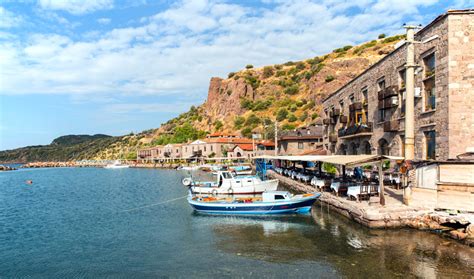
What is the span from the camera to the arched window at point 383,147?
32.6m

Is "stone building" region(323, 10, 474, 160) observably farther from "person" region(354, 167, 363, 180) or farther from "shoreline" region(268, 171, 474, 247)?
"shoreline" region(268, 171, 474, 247)

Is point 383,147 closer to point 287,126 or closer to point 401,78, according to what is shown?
point 401,78

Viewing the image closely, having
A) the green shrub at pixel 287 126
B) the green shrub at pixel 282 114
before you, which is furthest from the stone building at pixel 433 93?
the green shrub at pixel 282 114

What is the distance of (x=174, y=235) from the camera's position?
21.7 m

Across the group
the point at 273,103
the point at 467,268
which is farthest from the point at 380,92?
the point at 273,103

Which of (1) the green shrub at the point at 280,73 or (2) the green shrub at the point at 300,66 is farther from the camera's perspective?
(1) the green shrub at the point at 280,73

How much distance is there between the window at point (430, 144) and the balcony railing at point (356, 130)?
10101 mm

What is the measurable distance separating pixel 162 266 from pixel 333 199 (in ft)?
47.0

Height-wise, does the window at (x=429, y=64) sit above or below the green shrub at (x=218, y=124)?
below

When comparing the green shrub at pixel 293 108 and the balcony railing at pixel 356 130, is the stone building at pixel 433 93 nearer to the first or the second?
the balcony railing at pixel 356 130

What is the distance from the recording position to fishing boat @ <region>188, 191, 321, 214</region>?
24906 mm

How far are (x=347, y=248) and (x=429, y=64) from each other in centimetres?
1651

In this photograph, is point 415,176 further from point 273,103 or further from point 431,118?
point 273,103

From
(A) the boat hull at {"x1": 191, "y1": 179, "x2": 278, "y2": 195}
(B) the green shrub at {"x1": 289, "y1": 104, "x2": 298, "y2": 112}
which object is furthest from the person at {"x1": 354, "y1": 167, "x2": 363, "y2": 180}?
(B) the green shrub at {"x1": 289, "y1": 104, "x2": 298, "y2": 112}
